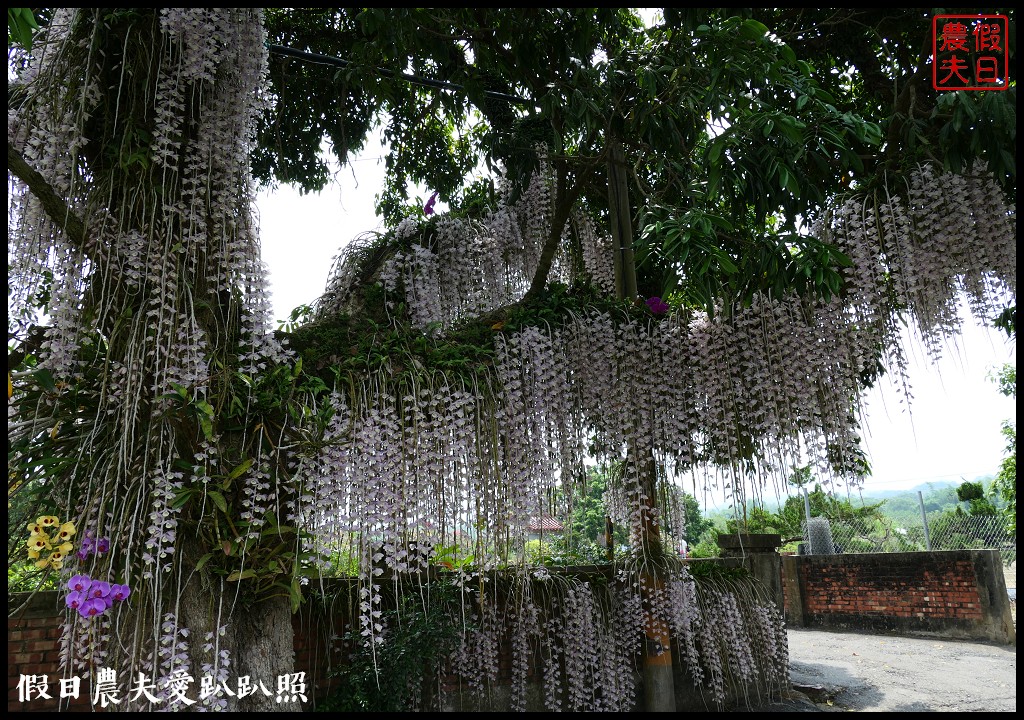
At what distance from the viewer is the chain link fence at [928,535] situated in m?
7.36

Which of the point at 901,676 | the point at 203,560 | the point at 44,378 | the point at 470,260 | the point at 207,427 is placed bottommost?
the point at 901,676

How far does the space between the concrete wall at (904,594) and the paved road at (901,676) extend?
0.86 feet

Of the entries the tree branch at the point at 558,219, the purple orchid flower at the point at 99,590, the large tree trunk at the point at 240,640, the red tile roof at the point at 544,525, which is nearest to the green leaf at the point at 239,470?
the large tree trunk at the point at 240,640

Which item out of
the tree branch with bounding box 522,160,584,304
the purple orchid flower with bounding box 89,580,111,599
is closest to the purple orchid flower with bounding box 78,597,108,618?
the purple orchid flower with bounding box 89,580,111,599

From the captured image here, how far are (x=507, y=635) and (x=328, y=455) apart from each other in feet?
6.48

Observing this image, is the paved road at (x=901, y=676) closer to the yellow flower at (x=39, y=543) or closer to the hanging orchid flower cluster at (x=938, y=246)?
the hanging orchid flower cluster at (x=938, y=246)

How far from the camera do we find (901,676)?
5.26 m

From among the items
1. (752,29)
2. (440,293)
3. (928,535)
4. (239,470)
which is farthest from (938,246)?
(928,535)

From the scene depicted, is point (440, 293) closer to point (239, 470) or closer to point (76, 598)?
point (239, 470)

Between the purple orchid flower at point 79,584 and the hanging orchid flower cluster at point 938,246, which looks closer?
the purple orchid flower at point 79,584

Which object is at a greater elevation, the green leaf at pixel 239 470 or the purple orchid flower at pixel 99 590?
the green leaf at pixel 239 470

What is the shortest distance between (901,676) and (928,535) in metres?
3.30

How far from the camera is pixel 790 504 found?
1335cm

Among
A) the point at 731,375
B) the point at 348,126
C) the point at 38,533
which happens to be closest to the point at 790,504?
the point at 731,375
